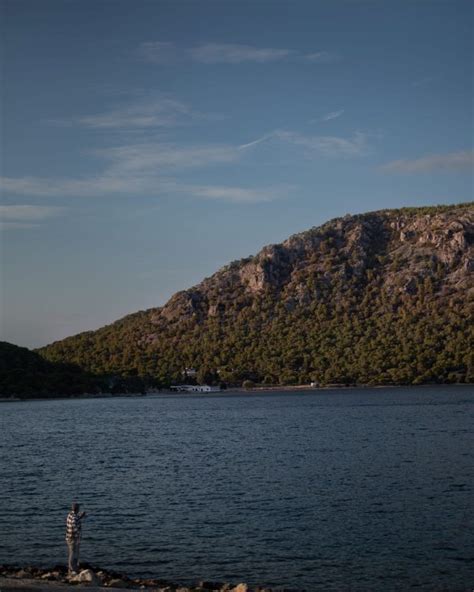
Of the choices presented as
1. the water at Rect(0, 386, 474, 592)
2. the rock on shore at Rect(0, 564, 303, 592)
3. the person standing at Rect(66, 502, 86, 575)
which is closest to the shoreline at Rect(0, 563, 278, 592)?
the rock on shore at Rect(0, 564, 303, 592)

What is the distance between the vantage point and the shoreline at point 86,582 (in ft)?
80.7

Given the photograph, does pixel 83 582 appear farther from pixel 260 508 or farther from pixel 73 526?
pixel 260 508

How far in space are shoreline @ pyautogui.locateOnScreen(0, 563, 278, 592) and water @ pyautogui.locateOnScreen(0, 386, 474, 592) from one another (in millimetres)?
2519

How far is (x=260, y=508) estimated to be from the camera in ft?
156

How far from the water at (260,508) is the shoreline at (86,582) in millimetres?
2519

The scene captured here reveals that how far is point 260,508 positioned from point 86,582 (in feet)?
72.7

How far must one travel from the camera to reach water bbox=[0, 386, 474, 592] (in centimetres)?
3484

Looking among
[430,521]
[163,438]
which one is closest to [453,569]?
[430,521]

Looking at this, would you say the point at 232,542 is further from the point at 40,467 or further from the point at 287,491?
the point at 40,467

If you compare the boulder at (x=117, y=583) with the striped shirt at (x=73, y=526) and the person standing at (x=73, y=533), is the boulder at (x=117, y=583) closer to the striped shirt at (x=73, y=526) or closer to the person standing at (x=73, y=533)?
the person standing at (x=73, y=533)

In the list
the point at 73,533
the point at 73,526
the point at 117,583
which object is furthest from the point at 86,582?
the point at 73,533

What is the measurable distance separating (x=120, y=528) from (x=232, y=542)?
24.1 ft

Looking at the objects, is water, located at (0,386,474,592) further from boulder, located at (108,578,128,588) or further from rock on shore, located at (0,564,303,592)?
boulder, located at (108,578,128,588)

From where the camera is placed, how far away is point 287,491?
53.7m
